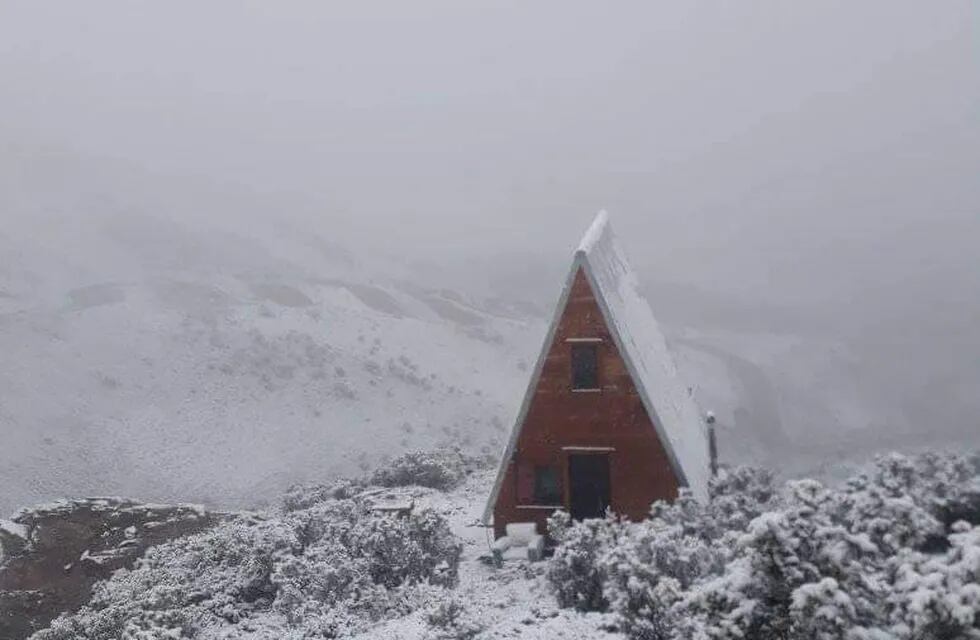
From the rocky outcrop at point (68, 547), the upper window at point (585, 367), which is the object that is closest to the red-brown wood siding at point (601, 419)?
the upper window at point (585, 367)

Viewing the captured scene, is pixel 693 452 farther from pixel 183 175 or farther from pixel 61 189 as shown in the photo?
pixel 183 175

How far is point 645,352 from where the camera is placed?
1866cm

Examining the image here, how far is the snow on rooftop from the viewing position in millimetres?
16922

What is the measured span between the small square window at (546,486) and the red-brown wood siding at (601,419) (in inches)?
7.9

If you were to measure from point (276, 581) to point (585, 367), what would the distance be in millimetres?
8139

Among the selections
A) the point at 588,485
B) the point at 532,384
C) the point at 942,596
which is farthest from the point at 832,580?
the point at 588,485

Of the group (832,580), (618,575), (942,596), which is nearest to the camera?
(942,596)

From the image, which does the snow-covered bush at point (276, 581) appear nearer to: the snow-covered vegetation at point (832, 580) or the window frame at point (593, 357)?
the window frame at point (593, 357)

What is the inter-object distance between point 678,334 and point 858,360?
1625 centimetres

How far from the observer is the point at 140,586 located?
46.1 ft

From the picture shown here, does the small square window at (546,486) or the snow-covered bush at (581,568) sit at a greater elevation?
the small square window at (546,486)

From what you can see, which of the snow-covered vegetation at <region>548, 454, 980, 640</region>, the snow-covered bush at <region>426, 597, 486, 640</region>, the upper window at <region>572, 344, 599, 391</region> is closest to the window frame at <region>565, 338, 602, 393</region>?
the upper window at <region>572, 344, 599, 391</region>

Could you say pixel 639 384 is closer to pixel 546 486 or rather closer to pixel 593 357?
pixel 593 357

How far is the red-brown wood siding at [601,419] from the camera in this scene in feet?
56.2
